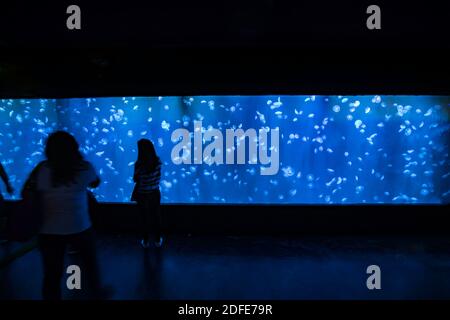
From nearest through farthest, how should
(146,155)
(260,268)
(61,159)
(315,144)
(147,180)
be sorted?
(61,159) → (260,268) → (146,155) → (147,180) → (315,144)

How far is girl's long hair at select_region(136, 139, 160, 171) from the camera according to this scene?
17.8 feet

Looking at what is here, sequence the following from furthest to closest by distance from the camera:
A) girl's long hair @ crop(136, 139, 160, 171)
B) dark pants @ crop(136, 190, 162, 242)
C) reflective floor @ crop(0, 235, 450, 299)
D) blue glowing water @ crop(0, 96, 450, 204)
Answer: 1. blue glowing water @ crop(0, 96, 450, 204)
2. dark pants @ crop(136, 190, 162, 242)
3. girl's long hair @ crop(136, 139, 160, 171)
4. reflective floor @ crop(0, 235, 450, 299)

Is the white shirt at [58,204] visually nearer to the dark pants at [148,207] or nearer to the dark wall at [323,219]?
the dark pants at [148,207]

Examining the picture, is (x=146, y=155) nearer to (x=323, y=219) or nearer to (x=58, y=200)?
(x=58, y=200)

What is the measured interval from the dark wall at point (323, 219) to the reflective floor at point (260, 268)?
0.95 feet

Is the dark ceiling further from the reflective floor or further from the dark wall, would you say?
Result: the reflective floor

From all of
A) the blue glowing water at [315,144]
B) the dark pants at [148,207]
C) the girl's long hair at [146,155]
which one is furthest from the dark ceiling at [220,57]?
the dark pants at [148,207]

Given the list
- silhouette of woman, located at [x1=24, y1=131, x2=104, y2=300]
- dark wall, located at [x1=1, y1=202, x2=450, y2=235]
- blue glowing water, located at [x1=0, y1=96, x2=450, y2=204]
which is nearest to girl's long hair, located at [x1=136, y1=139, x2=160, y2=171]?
blue glowing water, located at [x1=0, y1=96, x2=450, y2=204]

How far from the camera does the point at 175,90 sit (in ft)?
22.0

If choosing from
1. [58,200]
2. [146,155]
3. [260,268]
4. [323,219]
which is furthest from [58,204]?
[323,219]

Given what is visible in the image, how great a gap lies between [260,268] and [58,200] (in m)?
3.06

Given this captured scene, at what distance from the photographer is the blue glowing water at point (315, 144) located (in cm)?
667

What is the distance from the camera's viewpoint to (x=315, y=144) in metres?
6.71

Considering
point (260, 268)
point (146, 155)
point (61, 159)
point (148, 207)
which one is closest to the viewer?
point (61, 159)
